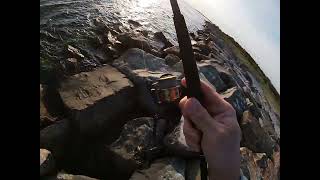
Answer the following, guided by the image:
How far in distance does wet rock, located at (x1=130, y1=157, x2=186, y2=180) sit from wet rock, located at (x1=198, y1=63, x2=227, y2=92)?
0.63m

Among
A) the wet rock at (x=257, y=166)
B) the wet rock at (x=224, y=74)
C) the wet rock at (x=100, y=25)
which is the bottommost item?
the wet rock at (x=257, y=166)

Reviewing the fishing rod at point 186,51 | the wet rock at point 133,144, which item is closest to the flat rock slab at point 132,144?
the wet rock at point 133,144

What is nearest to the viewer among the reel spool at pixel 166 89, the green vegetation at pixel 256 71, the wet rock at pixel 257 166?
the reel spool at pixel 166 89

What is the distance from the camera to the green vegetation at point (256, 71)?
10.6 feet

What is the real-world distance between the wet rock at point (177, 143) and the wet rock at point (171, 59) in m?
0.37

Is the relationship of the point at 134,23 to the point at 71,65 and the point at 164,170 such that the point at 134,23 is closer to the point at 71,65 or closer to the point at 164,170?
the point at 71,65

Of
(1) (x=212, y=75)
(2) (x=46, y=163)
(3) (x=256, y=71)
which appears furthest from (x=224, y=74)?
(2) (x=46, y=163)

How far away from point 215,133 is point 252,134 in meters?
1.69

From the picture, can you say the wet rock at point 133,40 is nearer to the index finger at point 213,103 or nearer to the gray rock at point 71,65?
the gray rock at point 71,65

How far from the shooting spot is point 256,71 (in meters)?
3.34

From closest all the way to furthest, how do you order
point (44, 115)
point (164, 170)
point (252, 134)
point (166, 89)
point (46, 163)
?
point (166, 89) → point (46, 163) → point (44, 115) → point (164, 170) → point (252, 134)
